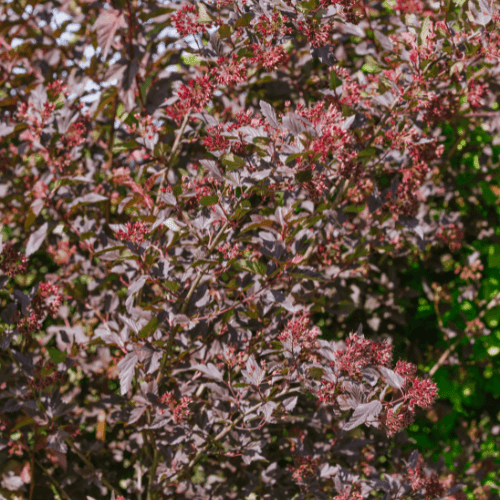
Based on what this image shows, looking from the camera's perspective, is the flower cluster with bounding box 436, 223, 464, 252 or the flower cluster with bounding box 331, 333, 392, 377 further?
the flower cluster with bounding box 436, 223, 464, 252

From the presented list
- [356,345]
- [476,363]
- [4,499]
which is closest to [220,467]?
[4,499]

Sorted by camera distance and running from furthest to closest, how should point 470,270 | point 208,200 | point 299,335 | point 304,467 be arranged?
point 470,270 < point 304,467 < point 299,335 < point 208,200

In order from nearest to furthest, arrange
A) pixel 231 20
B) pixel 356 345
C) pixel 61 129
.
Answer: pixel 356 345
pixel 231 20
pixel 61 129

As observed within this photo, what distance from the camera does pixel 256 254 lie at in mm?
2039

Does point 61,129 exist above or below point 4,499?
above

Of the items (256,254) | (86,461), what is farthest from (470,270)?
(86,461)

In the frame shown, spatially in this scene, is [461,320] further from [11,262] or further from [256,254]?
[11,262]

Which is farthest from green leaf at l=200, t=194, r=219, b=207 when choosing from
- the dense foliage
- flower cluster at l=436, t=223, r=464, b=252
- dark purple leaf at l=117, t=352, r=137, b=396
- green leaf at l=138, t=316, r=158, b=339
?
flower cluster at l=436, t=223, r=464, b=252

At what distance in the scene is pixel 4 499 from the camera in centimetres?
215

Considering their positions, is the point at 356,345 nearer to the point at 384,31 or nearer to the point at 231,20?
the point at 231,20

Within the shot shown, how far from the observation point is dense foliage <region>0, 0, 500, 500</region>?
1593mm

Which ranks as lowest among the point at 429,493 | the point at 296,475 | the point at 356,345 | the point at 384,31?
the point at 296,475

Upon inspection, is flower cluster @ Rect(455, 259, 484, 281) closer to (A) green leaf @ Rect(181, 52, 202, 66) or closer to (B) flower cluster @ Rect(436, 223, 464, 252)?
(B) flower cluster @ Rect(436, 223, 464, 252)

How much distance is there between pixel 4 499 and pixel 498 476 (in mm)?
3181
